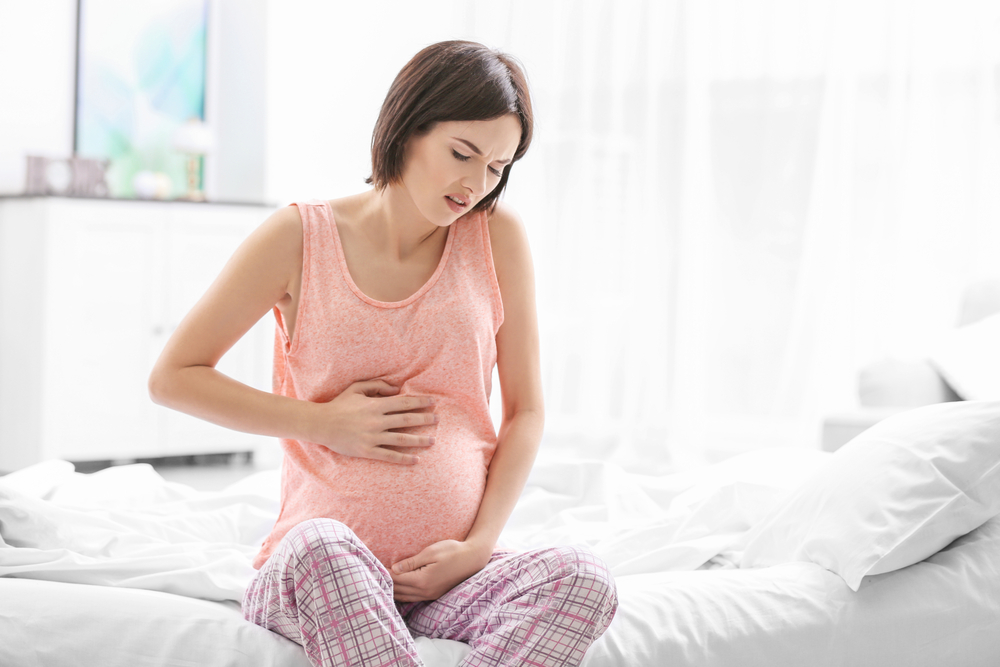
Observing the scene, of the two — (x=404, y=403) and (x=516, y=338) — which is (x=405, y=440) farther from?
(x=516, y=338)

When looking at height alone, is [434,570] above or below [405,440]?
below

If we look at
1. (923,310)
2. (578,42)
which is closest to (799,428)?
(923,310)

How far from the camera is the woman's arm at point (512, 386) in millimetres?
1281

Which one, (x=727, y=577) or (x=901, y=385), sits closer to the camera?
(x=727, y=577)

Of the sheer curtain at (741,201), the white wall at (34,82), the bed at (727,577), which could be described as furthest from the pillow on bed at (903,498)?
the white wall at (34,82)

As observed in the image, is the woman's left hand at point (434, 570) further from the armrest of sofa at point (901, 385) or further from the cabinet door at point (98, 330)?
the cabinet door at point (98, 330)

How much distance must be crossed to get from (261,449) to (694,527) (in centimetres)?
288

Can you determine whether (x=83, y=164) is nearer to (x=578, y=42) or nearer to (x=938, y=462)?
(x=578, y=42)

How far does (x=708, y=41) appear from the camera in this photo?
3695 mm

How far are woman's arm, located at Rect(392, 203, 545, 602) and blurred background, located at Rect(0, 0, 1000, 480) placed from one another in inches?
87.0

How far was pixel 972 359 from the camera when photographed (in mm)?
2213

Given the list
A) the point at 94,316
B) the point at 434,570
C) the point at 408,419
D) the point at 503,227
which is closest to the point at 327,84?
the point at 94,316

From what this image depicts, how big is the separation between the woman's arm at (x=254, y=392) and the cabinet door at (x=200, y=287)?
2.54 meters

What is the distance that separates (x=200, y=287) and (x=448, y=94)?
284 centimetres
